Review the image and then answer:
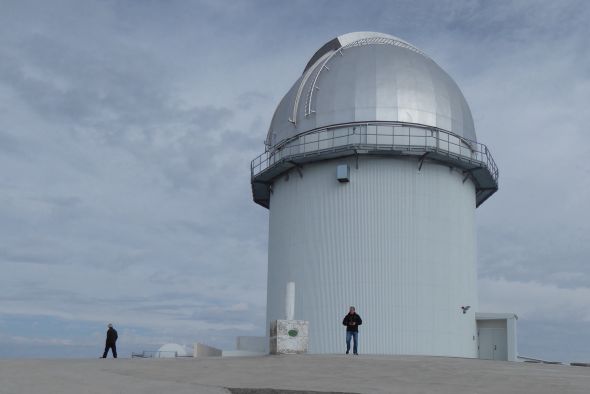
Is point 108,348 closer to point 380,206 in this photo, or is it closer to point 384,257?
point 384,257

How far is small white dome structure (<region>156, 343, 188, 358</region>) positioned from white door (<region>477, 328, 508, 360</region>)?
1414cm

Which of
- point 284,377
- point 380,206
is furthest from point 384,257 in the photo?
point 284,377

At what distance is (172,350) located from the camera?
35.5 m

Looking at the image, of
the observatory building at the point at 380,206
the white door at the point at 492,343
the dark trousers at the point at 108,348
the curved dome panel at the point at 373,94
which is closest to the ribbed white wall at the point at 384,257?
the observatory building at the point at 380,206

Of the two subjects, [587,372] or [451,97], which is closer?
[587,372]

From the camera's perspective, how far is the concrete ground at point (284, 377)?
1216cm

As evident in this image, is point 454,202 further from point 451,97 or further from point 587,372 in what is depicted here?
point 587,372

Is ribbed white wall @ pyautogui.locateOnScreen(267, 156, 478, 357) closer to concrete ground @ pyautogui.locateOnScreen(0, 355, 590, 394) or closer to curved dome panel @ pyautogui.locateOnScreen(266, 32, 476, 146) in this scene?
curved dome panel @ pyautogui.locateOnScreen(266, 32, 476, 146)

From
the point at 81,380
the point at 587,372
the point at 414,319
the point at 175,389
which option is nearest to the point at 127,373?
the point at 81,380

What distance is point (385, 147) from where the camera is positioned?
1055 inches

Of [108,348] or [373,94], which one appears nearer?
[108,348]

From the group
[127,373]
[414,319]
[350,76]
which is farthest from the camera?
[350,76]

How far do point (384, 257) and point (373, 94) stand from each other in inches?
245

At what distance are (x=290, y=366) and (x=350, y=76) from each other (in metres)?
14.9
